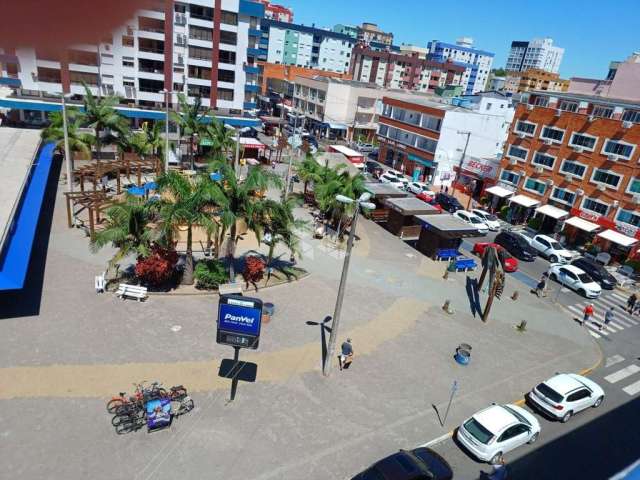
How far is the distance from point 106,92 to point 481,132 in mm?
46944

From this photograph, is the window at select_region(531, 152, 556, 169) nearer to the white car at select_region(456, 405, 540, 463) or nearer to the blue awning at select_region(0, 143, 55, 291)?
the white car at select_region(456, 405, 540, 463)

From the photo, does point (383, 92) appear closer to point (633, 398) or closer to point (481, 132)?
point (481, 132)

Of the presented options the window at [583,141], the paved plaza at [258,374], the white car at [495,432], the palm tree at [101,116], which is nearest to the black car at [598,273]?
the paved plaza at [258,374]

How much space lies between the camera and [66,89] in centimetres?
5172

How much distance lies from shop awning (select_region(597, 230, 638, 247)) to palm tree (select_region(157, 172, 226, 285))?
33174mm

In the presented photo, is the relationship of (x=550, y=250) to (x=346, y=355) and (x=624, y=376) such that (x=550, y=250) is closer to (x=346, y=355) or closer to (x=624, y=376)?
(x=624, y=376)

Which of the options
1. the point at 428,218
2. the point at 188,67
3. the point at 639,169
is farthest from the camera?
the point at 188,67

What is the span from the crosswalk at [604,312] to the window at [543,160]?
16.5 meters

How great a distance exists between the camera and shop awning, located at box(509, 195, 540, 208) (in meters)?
46.2

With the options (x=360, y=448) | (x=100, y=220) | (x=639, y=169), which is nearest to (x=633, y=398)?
(x=360, y=448)


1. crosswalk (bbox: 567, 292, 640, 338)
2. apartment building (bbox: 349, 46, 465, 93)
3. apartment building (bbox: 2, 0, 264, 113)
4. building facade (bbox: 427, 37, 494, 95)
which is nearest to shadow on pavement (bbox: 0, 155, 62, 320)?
apartment building (bbox: 2, 0, 264, 113)

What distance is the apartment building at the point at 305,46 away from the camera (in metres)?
118

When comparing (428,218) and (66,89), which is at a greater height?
(66,89)

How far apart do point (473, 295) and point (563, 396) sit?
10.9m
